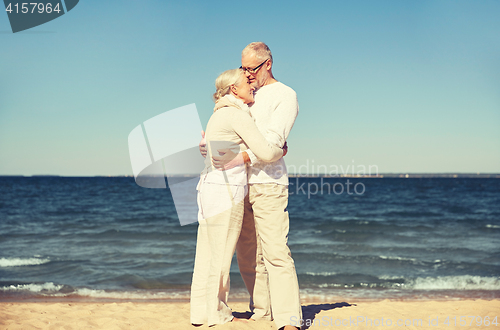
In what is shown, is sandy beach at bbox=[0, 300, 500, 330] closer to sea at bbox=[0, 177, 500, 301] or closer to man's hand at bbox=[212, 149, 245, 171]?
man's hand at bbox=[212, 149, 245, 171]

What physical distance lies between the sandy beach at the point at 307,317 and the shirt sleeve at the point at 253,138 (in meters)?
1.35

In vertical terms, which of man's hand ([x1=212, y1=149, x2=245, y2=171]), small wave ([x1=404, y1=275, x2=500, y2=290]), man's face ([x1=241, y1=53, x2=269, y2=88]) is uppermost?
man's face ([x1=241, y1=53, x2=269, y2=88])

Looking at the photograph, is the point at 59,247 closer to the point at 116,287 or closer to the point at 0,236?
the point at 0,236

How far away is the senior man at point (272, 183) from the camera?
2605mm

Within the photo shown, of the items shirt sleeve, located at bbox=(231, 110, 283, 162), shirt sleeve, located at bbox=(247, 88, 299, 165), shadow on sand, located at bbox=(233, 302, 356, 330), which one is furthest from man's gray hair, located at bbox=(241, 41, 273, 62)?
shadow on sand, located at bbox=(233, 302, 356, 330)

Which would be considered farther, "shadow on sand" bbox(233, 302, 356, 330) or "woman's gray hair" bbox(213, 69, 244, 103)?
"shadow on sand" bbox(233, 302, 356, 330)

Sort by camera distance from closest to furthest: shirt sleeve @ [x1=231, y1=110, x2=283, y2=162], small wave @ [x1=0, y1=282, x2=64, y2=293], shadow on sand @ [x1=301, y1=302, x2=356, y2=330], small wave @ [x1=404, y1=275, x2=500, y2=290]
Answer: shirt sleeve @ [x1=231, y1=110, x2=283, y2=162]
shadow on sand @ [x1=301, y1=302, x2=356, y2=330]
small wave @ [x1=0, y1=282, x2=64, y2=293]
small wave @ [x1=404, y1=275, x2=500, y2=290]

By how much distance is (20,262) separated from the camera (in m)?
7.53

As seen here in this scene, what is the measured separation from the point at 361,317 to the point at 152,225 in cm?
1108

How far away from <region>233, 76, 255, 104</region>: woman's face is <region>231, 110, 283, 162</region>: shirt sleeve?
20 cm

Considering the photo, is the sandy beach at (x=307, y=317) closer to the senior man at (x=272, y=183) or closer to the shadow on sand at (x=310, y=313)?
the shadow on sand at (x=310, y=313)

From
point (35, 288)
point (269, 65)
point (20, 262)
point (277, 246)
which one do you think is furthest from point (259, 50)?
point (20, 262)

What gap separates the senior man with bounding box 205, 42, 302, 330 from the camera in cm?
261

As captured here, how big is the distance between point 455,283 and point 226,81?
19.1 feet
